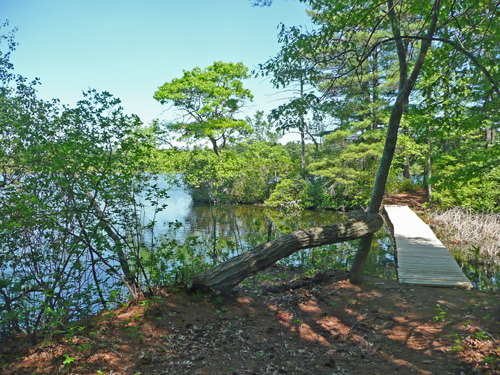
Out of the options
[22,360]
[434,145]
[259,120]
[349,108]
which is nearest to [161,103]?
[259,120]

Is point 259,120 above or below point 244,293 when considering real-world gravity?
above

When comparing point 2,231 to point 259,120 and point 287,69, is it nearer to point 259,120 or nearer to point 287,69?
point 287,69

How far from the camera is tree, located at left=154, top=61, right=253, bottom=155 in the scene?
1925 cm

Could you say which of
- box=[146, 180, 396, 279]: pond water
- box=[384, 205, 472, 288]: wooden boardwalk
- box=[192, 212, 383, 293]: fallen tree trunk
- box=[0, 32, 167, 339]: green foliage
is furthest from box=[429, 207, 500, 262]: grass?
box=[0, 32, 167, 339]: green foliage

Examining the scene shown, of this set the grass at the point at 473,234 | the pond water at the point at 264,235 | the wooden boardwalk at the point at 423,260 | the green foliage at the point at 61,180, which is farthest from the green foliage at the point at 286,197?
the green foliage at the point at 61,180

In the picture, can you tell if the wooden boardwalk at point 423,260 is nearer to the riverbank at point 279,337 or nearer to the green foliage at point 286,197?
the riverbank at point 279,337

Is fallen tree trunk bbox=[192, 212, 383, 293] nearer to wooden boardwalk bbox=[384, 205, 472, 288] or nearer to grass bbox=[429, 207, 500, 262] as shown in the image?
wooden boardwalk bbox=[384, 205, 472, 288]

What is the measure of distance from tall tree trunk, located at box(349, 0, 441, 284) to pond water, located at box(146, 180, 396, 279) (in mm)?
865

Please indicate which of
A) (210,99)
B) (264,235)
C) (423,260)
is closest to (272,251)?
(264,235)

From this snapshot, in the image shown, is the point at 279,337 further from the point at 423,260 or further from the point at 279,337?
the point at 423,260

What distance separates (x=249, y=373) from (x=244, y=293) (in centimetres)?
191

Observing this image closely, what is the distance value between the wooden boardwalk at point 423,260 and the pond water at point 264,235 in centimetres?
42

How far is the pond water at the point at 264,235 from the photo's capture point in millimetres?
6769

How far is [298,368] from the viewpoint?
130 inches
